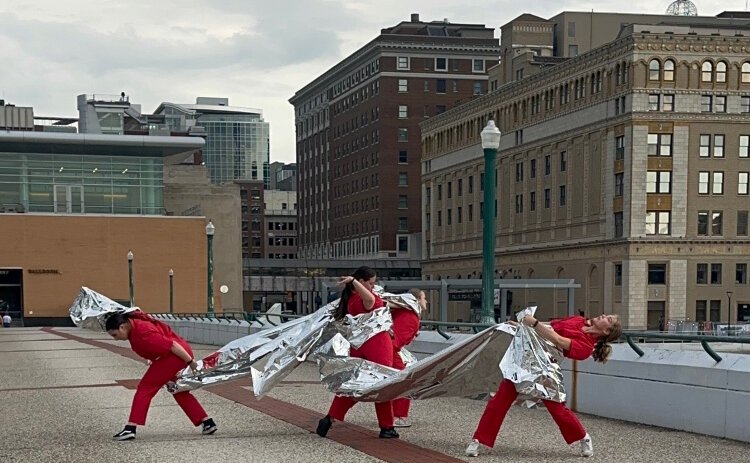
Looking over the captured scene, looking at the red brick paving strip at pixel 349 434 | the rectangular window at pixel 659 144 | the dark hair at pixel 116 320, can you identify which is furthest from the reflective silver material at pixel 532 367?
the rectangular window at pixel 659 144

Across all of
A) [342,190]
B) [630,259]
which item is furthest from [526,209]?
[342,190]

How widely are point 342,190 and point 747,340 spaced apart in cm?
12715

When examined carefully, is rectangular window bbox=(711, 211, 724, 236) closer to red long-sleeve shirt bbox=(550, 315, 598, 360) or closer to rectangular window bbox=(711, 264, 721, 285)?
rectangular window bbox=(711, 264, 721, 285)

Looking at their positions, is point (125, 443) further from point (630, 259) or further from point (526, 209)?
point (526, 209)

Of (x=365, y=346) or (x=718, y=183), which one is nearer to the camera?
(x=365, y=346)

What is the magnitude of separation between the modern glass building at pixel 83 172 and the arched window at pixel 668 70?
3511cm

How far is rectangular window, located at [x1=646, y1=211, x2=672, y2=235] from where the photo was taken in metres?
71.5

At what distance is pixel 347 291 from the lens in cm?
981

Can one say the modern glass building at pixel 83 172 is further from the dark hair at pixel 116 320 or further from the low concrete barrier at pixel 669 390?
the dark hair at pixel 116 320

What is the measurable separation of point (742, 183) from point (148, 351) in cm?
6894

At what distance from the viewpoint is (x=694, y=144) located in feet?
235

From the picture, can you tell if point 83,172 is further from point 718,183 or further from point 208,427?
point 208,427

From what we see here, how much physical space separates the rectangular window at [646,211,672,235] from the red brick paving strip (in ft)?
199

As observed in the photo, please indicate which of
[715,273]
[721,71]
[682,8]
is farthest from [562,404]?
[682,8]
